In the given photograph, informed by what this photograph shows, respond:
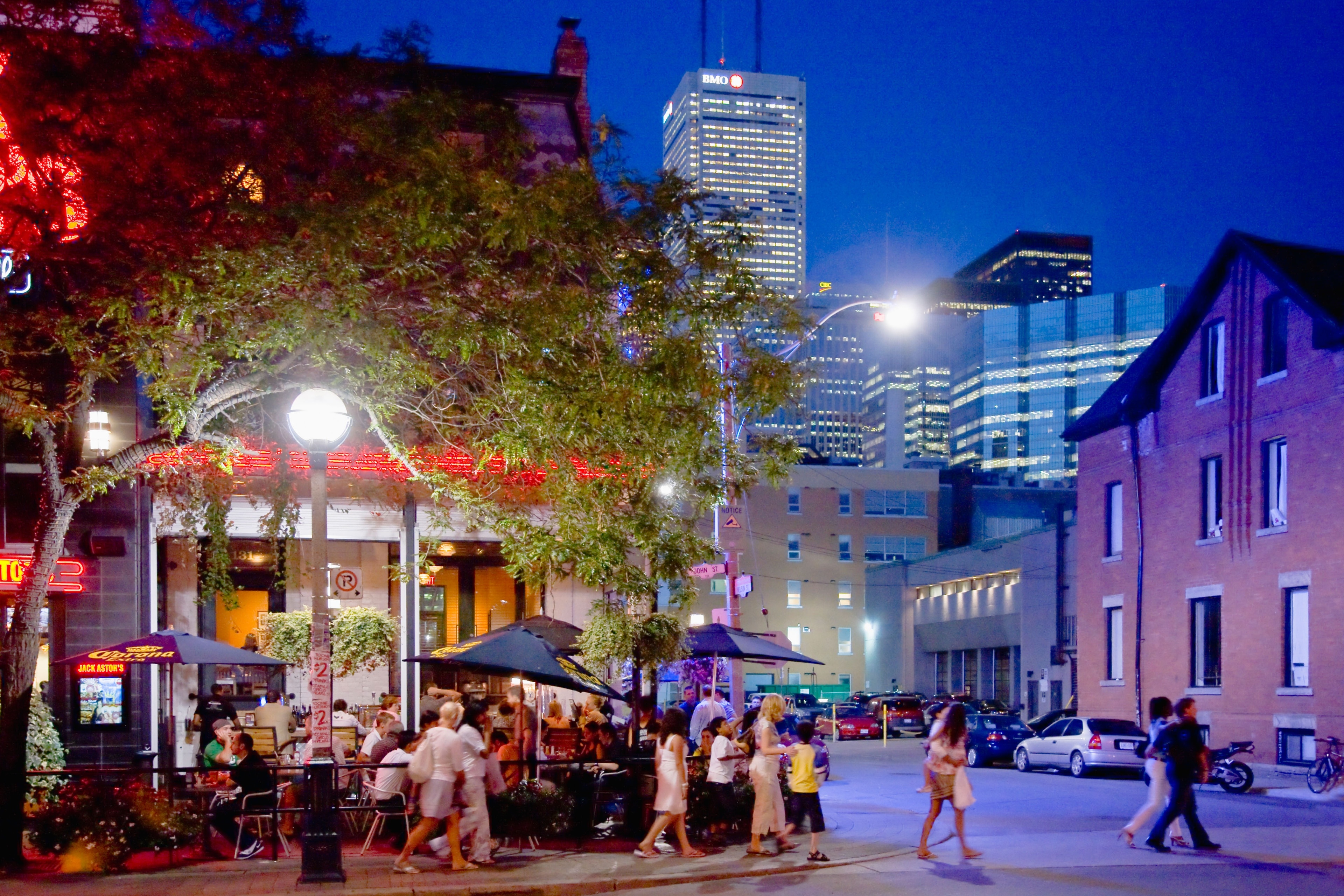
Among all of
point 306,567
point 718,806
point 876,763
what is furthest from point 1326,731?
point 306,567

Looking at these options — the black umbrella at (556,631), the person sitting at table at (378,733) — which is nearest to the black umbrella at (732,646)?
the black umbrella at (556,631)

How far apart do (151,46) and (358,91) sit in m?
3.58

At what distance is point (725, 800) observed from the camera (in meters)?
15.0

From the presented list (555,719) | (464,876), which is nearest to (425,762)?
(464,876)

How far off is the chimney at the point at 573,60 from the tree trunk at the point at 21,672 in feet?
57.0

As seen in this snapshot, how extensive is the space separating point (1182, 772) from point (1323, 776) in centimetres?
1011

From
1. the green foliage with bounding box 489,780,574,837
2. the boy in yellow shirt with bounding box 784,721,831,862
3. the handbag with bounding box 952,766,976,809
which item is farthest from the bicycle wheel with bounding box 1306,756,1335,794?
the green foliage with bounding box 489,780,574,837

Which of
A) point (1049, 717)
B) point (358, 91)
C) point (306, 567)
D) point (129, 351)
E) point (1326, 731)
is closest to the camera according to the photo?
point (129, 351)

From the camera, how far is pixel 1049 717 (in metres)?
35.9

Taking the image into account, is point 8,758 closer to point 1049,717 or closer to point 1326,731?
point 1326,731

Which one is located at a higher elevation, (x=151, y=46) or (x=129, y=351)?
(x=151, y=46)

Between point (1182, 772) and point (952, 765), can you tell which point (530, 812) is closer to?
point (952, 765)

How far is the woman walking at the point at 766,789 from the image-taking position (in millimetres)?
13836

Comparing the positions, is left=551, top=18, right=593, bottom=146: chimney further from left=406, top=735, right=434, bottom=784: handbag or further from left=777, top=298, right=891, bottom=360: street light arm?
left=406, top=735, right=434, bottom=784: handbag
